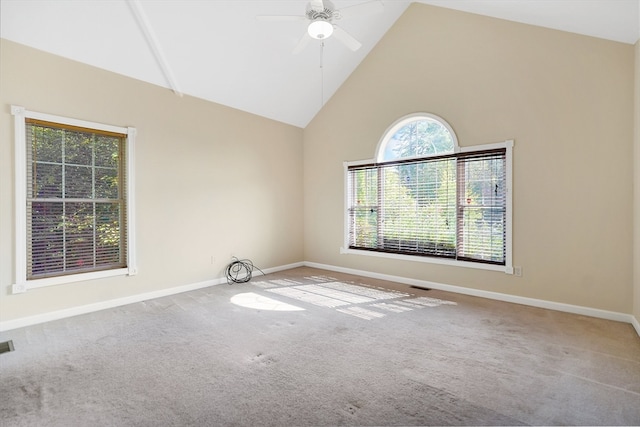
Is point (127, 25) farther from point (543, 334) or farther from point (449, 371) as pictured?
point (543, 334)

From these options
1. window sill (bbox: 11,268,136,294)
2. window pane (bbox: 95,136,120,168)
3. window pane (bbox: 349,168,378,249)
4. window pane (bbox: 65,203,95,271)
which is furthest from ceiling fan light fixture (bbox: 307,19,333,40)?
window sill (bbox: 11,268,136,294)

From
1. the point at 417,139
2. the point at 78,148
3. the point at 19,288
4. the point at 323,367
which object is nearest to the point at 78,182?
the point at 78,148

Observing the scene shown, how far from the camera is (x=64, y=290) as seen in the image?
375 cm

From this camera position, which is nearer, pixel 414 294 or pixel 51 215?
pixel 51 215

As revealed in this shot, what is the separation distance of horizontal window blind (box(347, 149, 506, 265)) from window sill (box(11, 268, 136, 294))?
3.70m

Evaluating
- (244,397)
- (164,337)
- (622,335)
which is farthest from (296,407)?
(622,335)

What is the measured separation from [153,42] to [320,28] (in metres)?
2.17

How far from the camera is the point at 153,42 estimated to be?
3902mm

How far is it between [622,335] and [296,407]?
3.35 metres

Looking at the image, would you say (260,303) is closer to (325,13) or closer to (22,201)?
(22,201)

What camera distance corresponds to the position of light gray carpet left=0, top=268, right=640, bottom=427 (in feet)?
6.63

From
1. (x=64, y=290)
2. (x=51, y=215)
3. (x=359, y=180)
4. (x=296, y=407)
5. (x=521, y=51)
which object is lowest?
(x=296, y=407)

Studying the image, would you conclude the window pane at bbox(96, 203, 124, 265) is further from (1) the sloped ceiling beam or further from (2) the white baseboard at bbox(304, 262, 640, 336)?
(2) the white baseboard at bbox(304, 262, 640, 336)

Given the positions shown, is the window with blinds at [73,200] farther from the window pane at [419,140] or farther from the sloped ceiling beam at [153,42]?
the window pane at [419,140]
